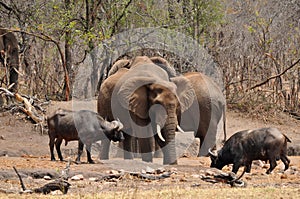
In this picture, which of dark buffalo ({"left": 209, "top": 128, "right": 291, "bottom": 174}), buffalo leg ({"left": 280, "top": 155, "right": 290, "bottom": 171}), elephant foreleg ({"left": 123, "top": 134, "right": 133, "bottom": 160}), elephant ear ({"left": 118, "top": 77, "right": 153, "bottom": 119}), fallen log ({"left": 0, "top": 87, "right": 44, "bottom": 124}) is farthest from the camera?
fallen log ({"left": 0, "top": 87, "right": 44, "bottom": 124})

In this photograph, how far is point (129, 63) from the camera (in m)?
17.7

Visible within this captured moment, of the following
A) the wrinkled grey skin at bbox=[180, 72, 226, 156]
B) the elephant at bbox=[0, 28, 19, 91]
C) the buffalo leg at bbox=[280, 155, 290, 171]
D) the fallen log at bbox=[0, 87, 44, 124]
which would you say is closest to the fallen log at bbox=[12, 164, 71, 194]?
the buffalo leg at bbox=[280, 155, 290, 171]

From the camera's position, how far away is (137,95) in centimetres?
1510

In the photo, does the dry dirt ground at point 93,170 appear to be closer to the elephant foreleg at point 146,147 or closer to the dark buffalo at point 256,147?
the dark buffalo at point 256,147

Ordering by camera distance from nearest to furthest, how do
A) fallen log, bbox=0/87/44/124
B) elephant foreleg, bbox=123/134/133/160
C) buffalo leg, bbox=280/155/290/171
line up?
buffalo leg, bbox=280/155/290/171
elephant foreleg, bbox=123/134/133/160
fallen log, bbox=0/87/44/124

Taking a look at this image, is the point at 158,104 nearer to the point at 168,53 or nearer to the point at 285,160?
the point at 285,160

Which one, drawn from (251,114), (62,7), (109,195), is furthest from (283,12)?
(109,195)

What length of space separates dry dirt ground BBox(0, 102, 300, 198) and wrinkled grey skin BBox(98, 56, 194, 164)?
667 millimetres

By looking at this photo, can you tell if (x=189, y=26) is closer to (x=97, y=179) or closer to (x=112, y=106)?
(x=112, y=106)

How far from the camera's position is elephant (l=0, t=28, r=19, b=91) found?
21109mm

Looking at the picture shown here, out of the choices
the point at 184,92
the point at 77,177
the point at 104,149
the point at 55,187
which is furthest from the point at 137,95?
the point at 55,187

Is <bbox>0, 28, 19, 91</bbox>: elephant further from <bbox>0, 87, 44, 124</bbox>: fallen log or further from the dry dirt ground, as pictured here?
<bbox>0, 87, 44, 124</bbox>: fallen log

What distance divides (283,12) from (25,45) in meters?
12.1

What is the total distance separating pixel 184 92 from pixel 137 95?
1.74 meters
